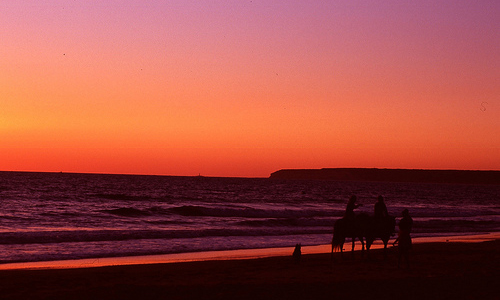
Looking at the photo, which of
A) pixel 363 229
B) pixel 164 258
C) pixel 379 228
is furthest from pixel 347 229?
pixel 164 258

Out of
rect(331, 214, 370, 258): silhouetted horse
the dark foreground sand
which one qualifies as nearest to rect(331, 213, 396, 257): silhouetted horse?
rect(331, 214, 370, 258): silhouetted horse

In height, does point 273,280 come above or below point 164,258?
above

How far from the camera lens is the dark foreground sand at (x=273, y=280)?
11812 millimetres

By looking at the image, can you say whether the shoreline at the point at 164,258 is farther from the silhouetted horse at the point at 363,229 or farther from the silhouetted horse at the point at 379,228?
the silhouetted horse at the point at 379,228

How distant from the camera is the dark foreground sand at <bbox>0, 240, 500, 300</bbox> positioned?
38.8ft

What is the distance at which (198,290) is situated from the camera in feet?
40.0

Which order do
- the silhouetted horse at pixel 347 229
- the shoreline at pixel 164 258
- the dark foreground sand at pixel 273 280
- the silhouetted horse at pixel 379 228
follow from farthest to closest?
the shoreline at pixel 164 258
the silhouetted horse at pixel 379 228
the silhouetted horse at pixel 347 229
the dark foreground sand at pixel 273 280

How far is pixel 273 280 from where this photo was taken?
1369 centimetres

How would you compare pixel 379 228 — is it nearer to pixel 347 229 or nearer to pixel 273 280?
pixel 347 229

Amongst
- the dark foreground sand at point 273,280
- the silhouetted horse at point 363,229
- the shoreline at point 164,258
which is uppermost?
the silhouetted horse at point 363,229

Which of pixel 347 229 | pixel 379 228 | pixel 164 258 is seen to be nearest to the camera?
pixel 347 229

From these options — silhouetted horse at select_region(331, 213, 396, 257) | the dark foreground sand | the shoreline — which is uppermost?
silhouetted horse at select_region(331, 213, 396, 257)

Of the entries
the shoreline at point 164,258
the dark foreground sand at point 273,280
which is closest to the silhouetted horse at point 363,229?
the dark foreground sand at point 273,280

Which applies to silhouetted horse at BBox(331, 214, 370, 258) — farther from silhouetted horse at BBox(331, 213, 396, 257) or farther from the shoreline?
the shoreline
